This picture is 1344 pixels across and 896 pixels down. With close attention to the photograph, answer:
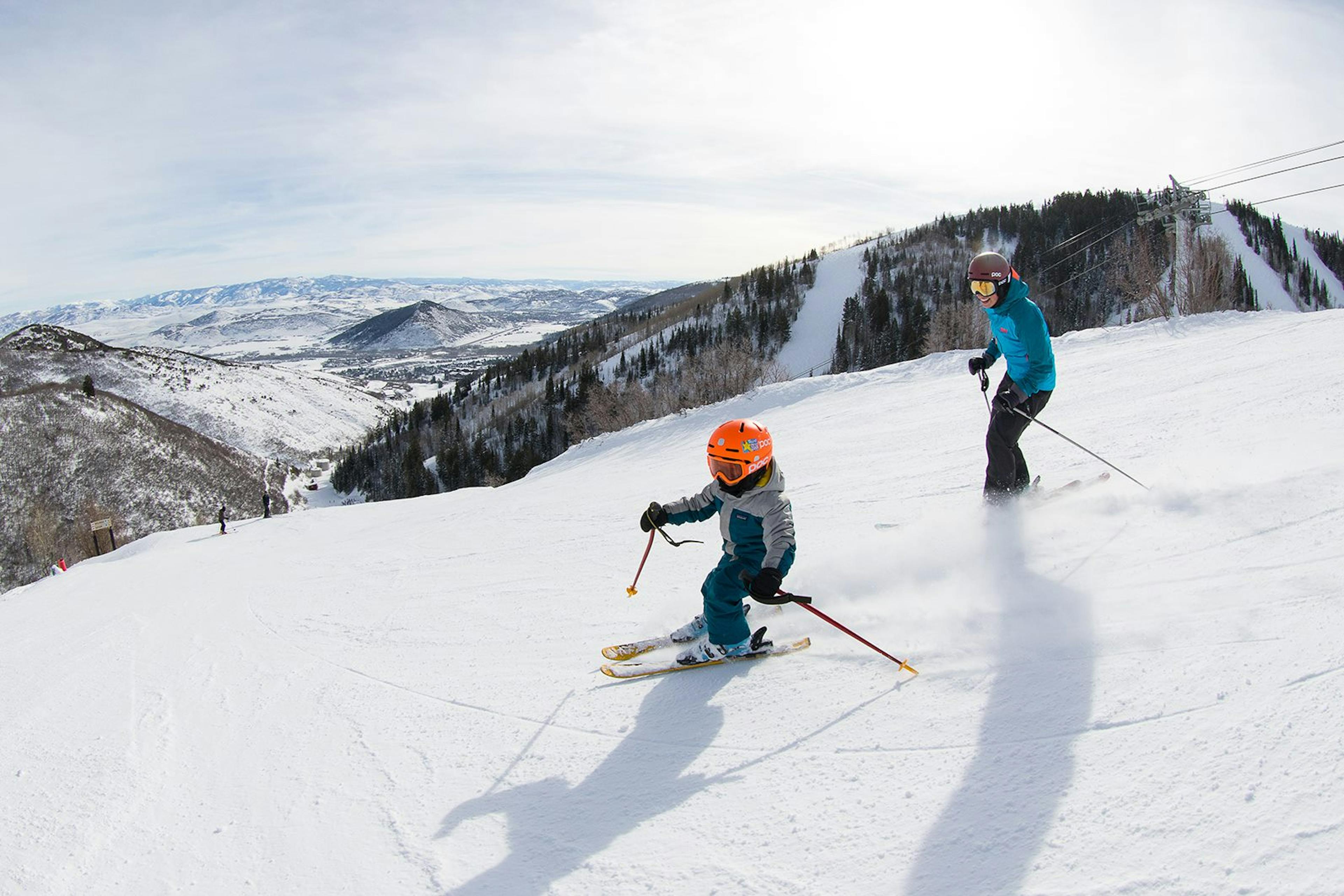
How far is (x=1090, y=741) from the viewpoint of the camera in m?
2.91

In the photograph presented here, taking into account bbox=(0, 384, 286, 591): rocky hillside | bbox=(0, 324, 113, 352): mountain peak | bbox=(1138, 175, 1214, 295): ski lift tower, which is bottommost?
bbox=(0, 384, 286, 591): rocky hillside

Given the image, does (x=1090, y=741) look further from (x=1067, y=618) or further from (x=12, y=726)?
(x=12, y=726)

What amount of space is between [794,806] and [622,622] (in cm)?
275

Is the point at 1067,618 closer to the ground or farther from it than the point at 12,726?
farther from it

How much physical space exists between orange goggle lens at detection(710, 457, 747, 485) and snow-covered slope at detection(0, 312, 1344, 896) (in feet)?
4.28

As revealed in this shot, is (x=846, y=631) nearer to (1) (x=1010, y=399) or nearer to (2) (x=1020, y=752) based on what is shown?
(2) (x=1020, y=752)

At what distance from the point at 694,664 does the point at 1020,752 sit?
2104mm

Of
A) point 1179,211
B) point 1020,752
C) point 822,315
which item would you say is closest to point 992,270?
point 1020,752

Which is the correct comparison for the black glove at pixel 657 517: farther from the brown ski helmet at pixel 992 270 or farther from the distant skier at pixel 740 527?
the brown ski helmet at pixel 992 270

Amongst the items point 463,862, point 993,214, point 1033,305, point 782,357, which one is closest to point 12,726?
point 463,862

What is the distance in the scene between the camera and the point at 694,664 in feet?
14.8

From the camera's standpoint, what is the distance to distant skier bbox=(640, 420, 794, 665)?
13.3 ft

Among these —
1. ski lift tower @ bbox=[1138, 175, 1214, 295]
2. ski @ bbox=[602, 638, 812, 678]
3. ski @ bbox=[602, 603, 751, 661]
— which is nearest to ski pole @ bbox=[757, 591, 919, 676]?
ski @ bbox=[602, 638, 812, 678]

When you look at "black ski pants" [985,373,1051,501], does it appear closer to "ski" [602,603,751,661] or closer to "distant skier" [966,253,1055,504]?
"distant skier" [966,253,1055,504]
